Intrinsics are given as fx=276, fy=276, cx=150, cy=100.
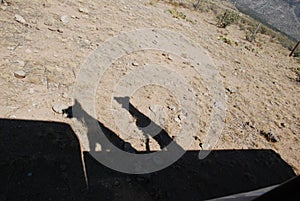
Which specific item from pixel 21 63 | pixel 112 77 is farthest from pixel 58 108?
pixel 112 77

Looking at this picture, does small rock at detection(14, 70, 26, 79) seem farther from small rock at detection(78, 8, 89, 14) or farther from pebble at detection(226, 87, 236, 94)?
pebble at detection(226, 87, 236, 94)

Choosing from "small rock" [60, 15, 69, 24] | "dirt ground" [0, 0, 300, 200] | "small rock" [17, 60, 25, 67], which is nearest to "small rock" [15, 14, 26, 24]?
"dirt ground" [0, 0, 300, 200]

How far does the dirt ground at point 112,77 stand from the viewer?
17.2 feet

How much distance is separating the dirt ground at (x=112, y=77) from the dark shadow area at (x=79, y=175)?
14.5 inches

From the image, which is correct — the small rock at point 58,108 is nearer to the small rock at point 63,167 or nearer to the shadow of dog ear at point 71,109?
the shadow of dog ear at point 71,109

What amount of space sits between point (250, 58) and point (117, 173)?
9.20m

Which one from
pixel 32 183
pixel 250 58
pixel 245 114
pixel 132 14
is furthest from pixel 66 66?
pixel 250 58

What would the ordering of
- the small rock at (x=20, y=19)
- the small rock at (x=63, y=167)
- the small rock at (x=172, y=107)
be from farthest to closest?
the small rock at (x=20, y=19), the small rock at (x=172, y=107), the small rock at (x=63, y=167)

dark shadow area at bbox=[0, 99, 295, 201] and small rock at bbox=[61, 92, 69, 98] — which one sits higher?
small rock at bbox=[61, 92, 69, 98]

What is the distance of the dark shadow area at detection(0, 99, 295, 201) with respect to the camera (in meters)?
3.74

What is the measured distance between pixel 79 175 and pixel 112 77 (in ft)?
9.65

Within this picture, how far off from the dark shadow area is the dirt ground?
14.5 inches

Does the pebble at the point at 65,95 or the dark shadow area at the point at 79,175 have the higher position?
the pebble at the point at 65,95

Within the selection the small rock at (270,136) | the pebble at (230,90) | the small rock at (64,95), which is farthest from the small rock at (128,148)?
the pebble at (230,90)
